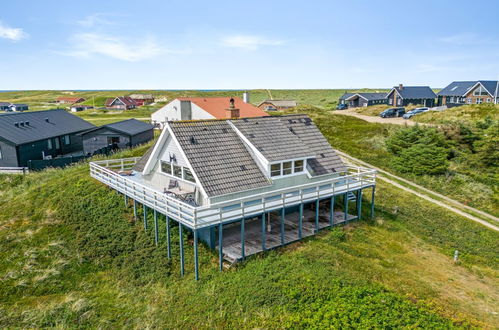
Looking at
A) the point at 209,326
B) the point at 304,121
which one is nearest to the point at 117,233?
the point at 209,326

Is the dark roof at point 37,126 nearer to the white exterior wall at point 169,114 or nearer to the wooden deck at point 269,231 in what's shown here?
the white exterior wall at point 169,114

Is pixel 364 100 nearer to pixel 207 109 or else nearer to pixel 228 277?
pixel 207 109

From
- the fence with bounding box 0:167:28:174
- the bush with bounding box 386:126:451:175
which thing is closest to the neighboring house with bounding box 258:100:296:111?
the bush with bounding box 386:126:451:175

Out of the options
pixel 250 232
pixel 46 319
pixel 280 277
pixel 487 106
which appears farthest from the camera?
pixel 487 106

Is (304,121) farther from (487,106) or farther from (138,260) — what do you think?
(487,106)

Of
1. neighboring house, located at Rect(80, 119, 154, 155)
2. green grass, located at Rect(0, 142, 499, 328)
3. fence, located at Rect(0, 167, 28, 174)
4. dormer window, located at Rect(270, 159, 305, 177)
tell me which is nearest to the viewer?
green grass, located at Rect(0, 142, 499, 328)

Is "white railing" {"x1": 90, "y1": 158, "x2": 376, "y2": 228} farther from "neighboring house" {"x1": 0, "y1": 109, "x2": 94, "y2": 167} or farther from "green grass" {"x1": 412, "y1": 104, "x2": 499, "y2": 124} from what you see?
"green grass" {"x1": 412, "y1": 104, "x2": 499, "y2": 124}
